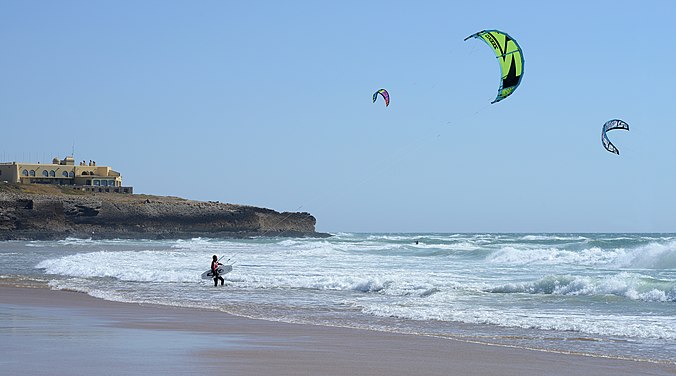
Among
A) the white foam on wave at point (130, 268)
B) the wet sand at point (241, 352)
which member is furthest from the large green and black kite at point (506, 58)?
the white foam on wave at point (130, 268)

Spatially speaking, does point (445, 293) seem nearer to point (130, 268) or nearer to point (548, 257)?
point (130, 268)

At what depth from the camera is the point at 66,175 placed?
272ft

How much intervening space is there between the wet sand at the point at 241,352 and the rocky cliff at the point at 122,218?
4958 centimetres

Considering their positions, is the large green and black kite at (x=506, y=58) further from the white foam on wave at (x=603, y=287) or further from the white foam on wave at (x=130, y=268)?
the white foam on wave at (x=130, y=268)

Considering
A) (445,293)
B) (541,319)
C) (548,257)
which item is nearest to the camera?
(541,319)

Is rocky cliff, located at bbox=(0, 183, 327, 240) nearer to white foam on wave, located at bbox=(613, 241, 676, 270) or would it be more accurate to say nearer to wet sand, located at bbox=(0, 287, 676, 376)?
white foam on wave, located at bbox=(613, 241, 676, 270)

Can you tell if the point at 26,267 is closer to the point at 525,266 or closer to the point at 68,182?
the point at 525,266

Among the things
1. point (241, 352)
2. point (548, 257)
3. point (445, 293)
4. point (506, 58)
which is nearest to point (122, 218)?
point (548, 257)

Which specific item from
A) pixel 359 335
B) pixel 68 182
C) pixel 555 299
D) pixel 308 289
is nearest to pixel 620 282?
pixel 555 299

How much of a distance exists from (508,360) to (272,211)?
6993cm

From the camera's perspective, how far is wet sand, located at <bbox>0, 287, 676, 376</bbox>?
737 cm

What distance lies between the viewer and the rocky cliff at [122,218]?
62.8 meters

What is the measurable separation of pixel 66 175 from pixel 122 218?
1828 centimetres

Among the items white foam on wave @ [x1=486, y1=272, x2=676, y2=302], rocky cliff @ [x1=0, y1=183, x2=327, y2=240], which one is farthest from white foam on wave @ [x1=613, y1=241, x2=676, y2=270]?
rocky cliff @ [x1=0, y1=183, x2=327, y2=240]
